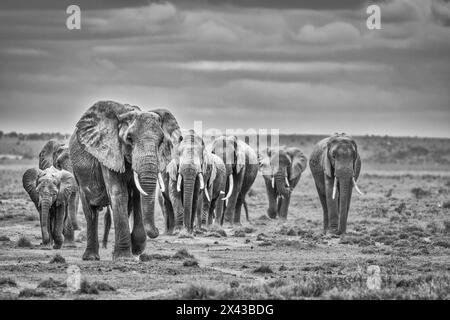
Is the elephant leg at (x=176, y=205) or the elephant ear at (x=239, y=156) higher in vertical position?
the elephant ear at (x=239, y=156)

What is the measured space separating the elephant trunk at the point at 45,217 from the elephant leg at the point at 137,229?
4.11 meters

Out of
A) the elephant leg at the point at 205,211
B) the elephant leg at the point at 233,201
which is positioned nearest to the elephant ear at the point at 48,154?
the elephant leg at the point at 205,211

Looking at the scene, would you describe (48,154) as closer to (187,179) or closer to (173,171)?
(173,171)

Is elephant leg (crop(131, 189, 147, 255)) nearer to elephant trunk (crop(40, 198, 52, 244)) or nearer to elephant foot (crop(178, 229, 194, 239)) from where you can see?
elephant trunk (crop(40, 198, 52, 244))

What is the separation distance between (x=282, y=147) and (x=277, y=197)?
2189mm

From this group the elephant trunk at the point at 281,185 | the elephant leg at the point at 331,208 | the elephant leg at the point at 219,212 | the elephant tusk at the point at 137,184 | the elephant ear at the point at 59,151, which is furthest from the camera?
the elephant trunk at the point at 281,185

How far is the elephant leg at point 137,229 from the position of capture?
21062mm

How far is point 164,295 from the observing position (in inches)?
675

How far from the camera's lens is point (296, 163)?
42.7 meters

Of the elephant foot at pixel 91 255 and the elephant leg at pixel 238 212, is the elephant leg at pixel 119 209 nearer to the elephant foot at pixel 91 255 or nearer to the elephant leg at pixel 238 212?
the elephant foot at pixel 91 255

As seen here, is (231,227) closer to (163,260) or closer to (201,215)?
(201,215)

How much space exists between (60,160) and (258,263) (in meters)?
8.54

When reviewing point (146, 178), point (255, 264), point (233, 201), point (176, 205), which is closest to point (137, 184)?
point (146, 178)
